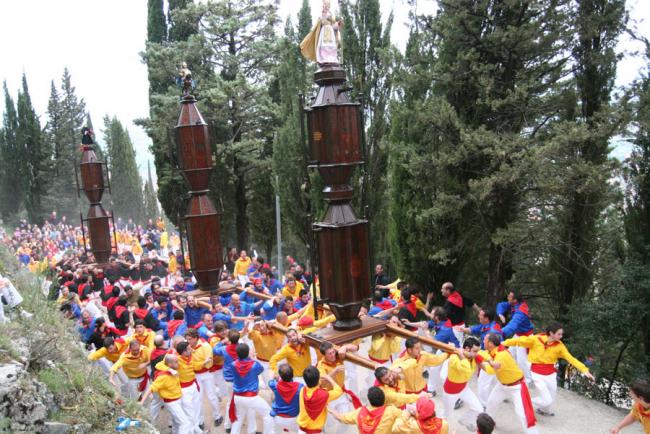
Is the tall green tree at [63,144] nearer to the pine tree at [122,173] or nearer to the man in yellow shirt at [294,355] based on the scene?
the pine tree at [122,173]

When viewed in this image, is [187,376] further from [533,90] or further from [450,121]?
[533,90]

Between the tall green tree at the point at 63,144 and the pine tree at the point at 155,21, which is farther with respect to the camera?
the tall green tree at the point at 63,144

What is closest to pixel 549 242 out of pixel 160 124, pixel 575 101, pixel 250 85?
pixel 575 101

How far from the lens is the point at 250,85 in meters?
19.9

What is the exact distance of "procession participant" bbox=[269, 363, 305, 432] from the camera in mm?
6320

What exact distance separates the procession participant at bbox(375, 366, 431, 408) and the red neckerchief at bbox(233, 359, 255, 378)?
73.2 inches

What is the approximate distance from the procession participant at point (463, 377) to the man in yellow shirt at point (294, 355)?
2.04m

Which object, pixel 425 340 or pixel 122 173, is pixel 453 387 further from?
pixel 122 173

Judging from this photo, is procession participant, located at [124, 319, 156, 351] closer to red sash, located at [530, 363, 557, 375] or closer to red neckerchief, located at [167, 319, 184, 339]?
red neckerchief, located at [167, 319, 184, 339]

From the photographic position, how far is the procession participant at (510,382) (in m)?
6.55

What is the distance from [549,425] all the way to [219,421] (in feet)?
A: 17.1

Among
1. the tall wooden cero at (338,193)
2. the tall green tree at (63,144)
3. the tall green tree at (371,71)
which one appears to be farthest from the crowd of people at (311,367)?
the tall green tree at (63,144)

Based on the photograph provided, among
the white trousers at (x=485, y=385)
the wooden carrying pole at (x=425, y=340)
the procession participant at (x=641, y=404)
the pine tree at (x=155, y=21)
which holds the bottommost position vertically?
the white trousers at (x=485, y=385)

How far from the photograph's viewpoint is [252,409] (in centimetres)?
698
